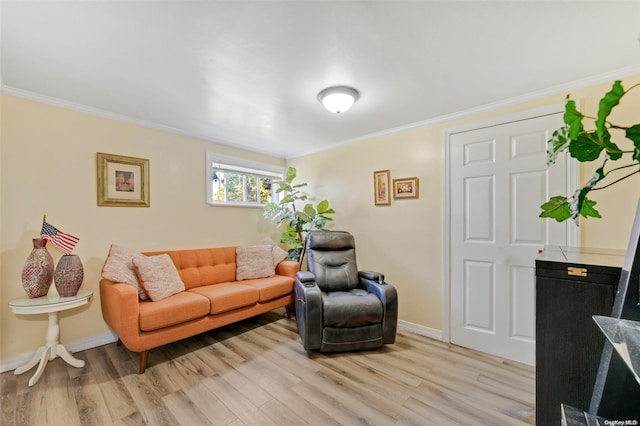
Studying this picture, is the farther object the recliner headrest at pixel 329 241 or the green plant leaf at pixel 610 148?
the recliner headrest at pixel 329 241

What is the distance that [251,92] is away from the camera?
7.01ft

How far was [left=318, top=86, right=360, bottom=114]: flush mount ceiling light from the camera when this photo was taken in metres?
2.04

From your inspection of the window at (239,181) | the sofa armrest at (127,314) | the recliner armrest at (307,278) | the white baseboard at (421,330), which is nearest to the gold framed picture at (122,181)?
the window at (239,181)

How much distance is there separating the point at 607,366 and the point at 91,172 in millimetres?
3669

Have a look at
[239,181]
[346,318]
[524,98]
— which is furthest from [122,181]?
[524,98]

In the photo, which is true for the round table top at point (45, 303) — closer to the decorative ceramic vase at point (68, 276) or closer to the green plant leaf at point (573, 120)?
the decorative ceramic vase at point (68, 276)

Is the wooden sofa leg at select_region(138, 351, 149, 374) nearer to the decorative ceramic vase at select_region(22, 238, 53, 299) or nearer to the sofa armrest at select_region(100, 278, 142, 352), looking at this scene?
the sofa armrest at select_region(100, 278, 142, 352)

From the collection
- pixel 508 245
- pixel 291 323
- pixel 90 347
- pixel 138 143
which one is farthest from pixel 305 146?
pixel 90 347

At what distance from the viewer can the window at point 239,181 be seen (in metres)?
3.41

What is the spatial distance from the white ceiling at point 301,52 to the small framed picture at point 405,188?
740mm

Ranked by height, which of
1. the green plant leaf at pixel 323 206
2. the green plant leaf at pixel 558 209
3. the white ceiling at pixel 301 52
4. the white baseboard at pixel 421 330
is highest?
the white ceiling at pixel 301 52

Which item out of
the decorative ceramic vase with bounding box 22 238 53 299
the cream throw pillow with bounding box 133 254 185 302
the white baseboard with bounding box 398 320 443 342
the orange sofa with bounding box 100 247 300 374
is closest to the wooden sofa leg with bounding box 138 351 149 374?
the orange sofa with bounding box 100 247 300 374

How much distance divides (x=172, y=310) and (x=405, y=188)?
102 inches

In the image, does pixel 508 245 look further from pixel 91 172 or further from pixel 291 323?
pixel 91 172
